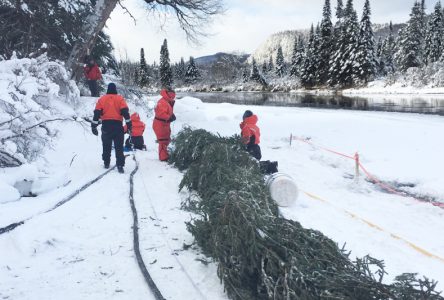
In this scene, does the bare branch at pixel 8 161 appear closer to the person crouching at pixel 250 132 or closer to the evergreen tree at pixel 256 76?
the person crouching at pixel 250 132

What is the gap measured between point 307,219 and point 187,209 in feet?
5.97

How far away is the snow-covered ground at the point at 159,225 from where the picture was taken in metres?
3.42

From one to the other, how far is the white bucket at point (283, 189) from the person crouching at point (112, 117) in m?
3.26

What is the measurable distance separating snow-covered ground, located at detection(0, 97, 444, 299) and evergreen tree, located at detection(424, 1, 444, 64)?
53085 millimetres

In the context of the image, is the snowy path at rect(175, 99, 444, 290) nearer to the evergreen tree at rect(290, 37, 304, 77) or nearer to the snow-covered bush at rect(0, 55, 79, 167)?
the snow-covered bush at rect(0, 55, 79, 167)

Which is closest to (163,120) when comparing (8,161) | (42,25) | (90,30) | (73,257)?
(8,161)

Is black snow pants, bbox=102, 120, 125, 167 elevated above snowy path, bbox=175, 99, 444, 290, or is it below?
above

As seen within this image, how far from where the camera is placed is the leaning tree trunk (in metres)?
13.1

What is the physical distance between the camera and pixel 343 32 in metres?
55.4

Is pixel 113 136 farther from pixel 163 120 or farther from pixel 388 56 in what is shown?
pixel 388 56

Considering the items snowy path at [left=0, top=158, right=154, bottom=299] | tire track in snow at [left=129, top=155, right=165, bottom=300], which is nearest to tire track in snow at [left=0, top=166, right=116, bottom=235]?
snowy path at [left=0, top=158, right=154, bottom=299]

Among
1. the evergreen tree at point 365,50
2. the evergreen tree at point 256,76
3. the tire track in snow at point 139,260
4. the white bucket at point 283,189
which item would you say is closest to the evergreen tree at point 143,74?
the evergreen tree at point 256,76

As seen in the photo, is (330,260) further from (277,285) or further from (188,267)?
(188,267)

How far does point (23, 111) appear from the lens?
5594 mm
